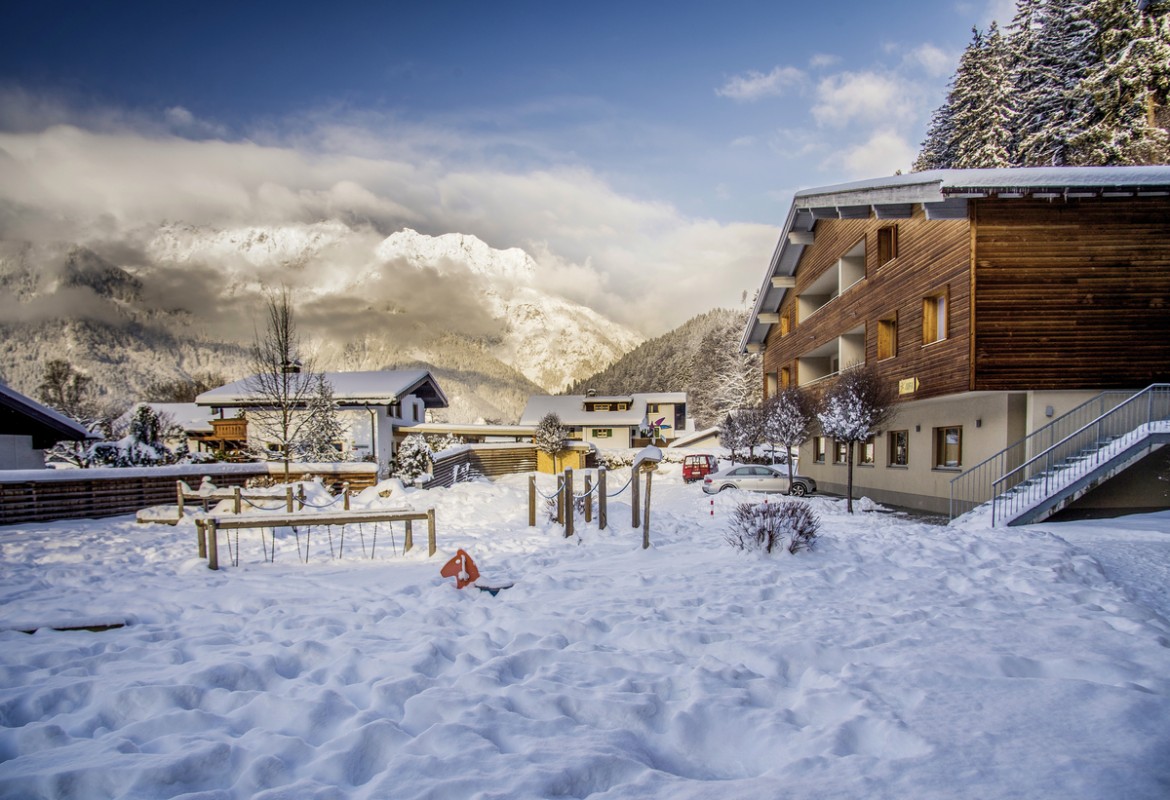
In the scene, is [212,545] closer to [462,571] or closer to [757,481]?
[462,571]

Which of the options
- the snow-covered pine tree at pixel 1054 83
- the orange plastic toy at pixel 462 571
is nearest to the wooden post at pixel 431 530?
the orange plastic toy at pixel 462 571

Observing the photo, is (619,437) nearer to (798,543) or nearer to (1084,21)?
(1084,21)

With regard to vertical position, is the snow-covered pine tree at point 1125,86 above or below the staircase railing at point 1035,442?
above

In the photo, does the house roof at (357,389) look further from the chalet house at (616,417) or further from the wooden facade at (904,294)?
the wooden facade at (904,294)

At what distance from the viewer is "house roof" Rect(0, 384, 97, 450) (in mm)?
17297

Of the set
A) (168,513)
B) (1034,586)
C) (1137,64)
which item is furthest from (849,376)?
(1137,64)

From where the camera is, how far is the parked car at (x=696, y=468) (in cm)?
3117

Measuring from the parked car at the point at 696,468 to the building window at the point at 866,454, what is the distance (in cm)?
906

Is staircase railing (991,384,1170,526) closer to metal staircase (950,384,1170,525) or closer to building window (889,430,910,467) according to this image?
metal staircase (950,384,1170,525)

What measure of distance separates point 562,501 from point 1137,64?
2994 cm

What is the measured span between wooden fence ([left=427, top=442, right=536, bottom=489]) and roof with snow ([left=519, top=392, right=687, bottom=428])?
12.8 metres

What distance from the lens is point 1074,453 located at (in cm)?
1384

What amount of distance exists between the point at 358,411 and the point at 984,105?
125ft

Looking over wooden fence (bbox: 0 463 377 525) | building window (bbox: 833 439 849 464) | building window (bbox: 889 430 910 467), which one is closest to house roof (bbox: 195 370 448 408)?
wooden fence (bbox: 0 463 377 525)
